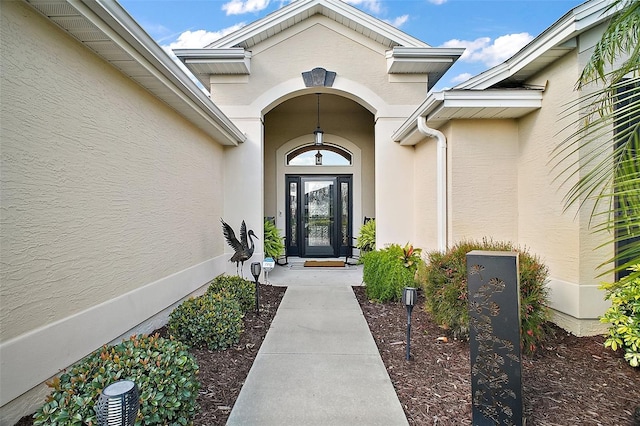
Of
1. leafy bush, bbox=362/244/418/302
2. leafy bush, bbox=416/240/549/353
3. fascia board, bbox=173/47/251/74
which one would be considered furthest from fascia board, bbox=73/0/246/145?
leafy bush, bbox=416/240/549/353

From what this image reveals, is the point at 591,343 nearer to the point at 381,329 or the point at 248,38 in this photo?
the point at 381,329

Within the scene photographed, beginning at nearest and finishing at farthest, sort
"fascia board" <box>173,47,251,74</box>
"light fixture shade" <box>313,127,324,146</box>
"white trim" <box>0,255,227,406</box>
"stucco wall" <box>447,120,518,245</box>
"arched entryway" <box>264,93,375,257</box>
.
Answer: "white trim" <box>0,255,227,406</box> → "stucco wall" <box>447,120,518,245</box> → "fascia board" <box>173,47,251,74</box> → "light fixture shade" <box>313,127,324,146</box> → "arched entryway" <box>264,93,375,257</box>

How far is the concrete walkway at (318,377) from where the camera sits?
259 cm

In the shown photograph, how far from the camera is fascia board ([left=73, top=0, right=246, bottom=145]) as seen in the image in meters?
2.63

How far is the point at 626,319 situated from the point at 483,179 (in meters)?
2.71

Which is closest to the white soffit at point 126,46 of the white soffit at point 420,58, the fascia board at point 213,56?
the fascia board at point 213,56

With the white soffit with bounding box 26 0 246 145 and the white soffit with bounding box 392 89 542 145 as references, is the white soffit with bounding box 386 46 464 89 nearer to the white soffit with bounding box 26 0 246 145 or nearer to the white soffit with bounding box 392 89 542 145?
the white soffit with bounding box 392 89 542 145

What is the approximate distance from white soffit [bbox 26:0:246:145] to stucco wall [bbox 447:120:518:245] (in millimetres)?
4076

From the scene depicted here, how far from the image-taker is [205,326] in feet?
12.5

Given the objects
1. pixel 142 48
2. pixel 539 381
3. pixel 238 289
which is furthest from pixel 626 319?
pixel 142 48

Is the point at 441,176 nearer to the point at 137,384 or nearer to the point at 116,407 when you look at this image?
the point at 137,384

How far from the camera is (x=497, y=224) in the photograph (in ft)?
17.9

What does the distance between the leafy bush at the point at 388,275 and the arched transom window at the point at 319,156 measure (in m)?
4.80

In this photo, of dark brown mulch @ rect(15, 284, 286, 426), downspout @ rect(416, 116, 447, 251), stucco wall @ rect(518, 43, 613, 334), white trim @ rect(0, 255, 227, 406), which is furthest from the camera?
downspout @ rect(416, 116, 447, 251)
